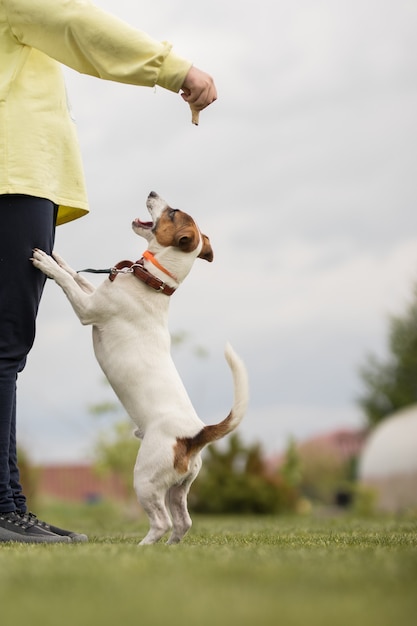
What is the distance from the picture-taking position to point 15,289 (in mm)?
4328

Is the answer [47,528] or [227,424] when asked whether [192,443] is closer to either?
[227,424]

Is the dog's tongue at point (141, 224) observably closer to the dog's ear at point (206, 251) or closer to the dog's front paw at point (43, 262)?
the dog's ear at point (206, 251)

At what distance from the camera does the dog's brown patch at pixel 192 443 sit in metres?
4.21

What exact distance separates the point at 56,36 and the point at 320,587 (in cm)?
288

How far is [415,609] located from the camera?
216cm

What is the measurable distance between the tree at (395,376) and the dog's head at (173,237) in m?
24.3

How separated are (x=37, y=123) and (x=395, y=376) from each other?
25.5m

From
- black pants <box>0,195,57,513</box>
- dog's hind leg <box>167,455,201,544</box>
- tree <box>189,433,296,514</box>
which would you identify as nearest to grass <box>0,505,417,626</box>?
dog's hind leg <box>167,455,201,544</box>

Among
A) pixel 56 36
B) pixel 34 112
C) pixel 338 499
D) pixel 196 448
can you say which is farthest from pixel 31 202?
pixel 338 499

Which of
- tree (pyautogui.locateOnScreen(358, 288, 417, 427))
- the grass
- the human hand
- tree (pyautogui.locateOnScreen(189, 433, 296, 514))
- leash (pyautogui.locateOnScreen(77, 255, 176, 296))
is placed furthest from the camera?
tree (pyautogui.locateOnScreen(358, 288, 417, 427))

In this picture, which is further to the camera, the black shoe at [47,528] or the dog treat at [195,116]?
the black shoe at [47,528]

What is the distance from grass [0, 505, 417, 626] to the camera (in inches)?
80.7

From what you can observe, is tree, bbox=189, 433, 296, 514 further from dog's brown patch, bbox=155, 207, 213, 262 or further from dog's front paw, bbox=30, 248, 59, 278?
dog's front paw, bbox=30, 248, 59, 278

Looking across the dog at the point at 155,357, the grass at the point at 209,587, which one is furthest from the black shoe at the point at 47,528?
the grass at the point at 209,587
